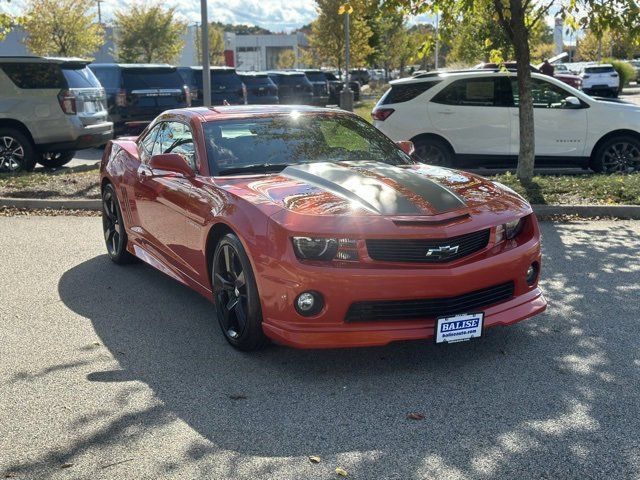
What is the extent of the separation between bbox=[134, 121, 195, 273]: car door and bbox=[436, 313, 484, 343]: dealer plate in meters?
2.13

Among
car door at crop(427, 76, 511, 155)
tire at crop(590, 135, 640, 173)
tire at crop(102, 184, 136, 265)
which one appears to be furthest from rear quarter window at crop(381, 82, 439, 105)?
tire at crop(102, 184, 136, 265)

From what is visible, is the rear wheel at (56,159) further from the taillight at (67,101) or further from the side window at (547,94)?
the side window at (547,94)

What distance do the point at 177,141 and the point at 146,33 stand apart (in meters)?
40.5

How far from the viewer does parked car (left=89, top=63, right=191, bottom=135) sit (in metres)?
18.0

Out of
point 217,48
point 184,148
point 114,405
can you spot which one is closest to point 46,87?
point 184,148

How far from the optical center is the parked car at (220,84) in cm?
2120

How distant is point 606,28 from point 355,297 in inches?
307

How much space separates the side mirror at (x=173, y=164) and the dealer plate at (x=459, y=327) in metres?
2.22

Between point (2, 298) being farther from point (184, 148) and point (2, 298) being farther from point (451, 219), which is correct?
point (451, 219)

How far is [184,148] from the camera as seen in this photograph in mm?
6227

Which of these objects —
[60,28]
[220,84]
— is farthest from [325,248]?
[60,28]

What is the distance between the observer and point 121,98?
709 inches

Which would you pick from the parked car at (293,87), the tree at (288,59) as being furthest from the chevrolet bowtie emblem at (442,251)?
the tree at (288,59)

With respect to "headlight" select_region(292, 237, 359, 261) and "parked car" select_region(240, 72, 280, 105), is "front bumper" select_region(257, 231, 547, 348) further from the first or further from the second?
"parked car" select_region(240, 72, 280, 105)
